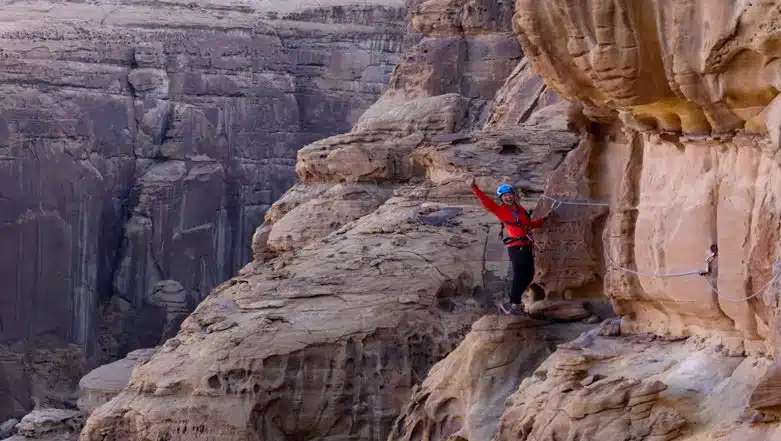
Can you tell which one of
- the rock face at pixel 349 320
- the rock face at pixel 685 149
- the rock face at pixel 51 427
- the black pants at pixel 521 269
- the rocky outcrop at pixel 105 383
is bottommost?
the rocky outcrop at pixel 105 383

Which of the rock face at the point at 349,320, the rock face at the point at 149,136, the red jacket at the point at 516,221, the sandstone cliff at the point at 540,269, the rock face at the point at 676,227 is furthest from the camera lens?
the rock face at the point at 149,136

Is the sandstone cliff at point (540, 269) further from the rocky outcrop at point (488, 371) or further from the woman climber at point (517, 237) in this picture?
the woman climber at point (517, 237)

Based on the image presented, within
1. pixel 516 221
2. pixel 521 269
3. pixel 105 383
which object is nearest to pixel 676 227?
pixel 516 221

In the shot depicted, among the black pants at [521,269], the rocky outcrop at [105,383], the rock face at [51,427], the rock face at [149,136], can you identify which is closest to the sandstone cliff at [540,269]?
the black pants at [521,269]

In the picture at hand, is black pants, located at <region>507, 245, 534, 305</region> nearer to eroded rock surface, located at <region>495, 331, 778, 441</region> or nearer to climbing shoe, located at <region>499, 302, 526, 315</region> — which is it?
climbing shoe, located at <region>499, 302, 526, 315</region>

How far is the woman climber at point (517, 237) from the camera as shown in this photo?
46.5 feet

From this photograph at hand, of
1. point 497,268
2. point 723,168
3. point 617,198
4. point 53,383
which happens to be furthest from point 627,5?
point 53,383

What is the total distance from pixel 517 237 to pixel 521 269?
1.00 ft

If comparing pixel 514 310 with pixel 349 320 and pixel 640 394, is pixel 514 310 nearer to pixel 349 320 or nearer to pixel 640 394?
pixel 640 394

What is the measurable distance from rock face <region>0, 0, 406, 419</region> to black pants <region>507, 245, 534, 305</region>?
23.4 m

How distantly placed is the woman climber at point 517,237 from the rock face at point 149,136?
2347cm

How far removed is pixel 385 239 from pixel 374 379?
1783 mm

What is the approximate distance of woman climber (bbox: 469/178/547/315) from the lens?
558 inches

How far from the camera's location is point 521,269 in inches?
564
